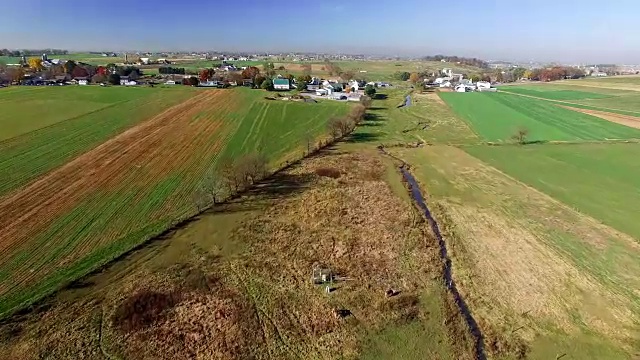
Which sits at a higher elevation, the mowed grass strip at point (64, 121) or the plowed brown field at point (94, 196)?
the mowed grass strip at point (64, 121)

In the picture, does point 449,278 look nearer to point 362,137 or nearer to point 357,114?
point 362,137

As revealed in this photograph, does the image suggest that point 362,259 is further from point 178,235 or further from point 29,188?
point 29,188

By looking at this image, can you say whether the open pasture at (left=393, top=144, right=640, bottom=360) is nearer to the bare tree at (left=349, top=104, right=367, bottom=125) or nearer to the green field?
the bare tree at (left=349, top=104, right=367, bottom=125)

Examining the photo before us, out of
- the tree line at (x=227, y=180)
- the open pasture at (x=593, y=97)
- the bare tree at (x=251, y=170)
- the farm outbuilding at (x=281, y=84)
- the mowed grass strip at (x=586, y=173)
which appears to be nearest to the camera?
the mowed grass strip at (x=586, y=173)

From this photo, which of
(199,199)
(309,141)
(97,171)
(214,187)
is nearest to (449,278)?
(199,199)

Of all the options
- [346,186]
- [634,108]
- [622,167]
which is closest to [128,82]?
[346,186]

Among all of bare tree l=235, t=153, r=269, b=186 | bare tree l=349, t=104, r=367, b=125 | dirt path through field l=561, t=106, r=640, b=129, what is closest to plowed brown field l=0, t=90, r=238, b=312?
bare tree l=235, t=153, r=269, b=186

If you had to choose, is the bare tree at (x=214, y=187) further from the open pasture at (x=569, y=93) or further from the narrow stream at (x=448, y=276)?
the open pasture at (x=569, y=93)

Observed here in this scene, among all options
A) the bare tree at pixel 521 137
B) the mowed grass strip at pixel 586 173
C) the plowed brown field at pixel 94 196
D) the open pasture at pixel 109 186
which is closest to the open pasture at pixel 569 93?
the bare tree at pixel 521 137

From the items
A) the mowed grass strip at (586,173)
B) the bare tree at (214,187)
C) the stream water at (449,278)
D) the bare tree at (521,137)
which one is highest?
the bare tree at (521,137)
